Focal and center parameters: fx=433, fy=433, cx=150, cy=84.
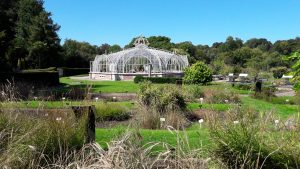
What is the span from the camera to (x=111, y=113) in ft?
40.4

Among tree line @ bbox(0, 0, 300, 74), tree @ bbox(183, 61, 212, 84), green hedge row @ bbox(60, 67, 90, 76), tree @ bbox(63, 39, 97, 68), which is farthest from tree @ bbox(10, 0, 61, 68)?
tree @ bbox(183, 61, 212, 84)

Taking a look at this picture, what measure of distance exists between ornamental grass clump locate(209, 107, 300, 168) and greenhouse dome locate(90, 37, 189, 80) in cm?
3557

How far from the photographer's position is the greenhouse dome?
42.1 m

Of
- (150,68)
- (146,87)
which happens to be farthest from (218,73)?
(146,87)

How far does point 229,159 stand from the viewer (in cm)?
478

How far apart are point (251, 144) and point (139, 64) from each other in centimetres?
3982

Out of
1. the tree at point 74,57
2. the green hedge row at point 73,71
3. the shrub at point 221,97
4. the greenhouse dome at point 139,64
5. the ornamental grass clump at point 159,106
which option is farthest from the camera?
the tree at point 74,57

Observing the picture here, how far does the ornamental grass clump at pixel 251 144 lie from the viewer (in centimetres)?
462

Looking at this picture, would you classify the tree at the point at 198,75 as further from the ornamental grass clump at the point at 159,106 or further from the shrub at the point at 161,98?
the shrub at the point at 161,98

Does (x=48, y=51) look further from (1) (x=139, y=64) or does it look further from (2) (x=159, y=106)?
(2) (x=159, y=106)

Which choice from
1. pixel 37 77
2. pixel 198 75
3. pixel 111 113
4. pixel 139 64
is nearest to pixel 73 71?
pixel 139 64

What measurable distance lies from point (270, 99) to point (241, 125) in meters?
15.0

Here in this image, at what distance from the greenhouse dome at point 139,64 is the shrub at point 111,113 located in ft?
91.6

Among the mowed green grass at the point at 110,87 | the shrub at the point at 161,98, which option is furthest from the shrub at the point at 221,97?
the mowed green grass at the point at 110,87
